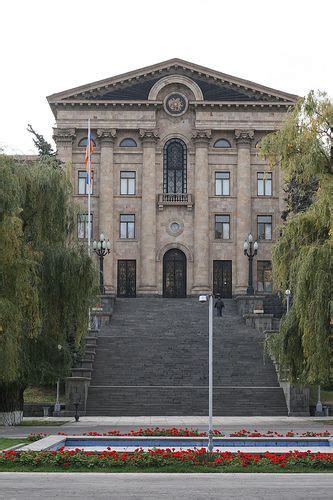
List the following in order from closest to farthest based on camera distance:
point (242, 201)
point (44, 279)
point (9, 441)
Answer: point (9, 441) → point (44, 279) → point (242, 201)

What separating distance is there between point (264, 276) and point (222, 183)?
289 inches

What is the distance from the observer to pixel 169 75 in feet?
209

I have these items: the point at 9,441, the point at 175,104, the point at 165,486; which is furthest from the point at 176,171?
the point at 165,486

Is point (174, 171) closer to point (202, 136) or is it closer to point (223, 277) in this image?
point (202, 136)

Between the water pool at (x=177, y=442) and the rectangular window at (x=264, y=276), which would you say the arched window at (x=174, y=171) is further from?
the water pool at (x=177, y=442)

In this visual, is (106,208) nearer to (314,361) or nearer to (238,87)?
(238,87)

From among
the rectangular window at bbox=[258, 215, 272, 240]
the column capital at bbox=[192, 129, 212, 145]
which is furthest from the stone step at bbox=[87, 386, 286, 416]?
the column capital at bbox=[192, 129, 212, 145]

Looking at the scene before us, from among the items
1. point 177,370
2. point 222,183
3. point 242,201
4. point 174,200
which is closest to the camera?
point 177,370

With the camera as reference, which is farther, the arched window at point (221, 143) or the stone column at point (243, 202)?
the arched window at point (221, 143)

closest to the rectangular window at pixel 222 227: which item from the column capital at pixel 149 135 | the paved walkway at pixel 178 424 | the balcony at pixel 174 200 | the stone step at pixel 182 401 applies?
the balcony at pixel 174 200

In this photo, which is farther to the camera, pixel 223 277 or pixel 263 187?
pixel 263 187

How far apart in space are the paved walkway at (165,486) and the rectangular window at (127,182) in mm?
48189

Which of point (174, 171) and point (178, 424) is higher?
point (174, 171)

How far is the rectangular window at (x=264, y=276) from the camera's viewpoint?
62.1 metres
